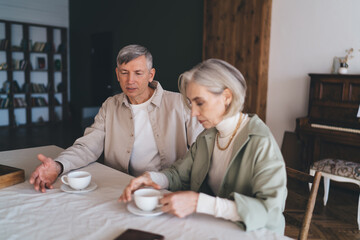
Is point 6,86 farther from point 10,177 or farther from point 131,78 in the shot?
point 10,177

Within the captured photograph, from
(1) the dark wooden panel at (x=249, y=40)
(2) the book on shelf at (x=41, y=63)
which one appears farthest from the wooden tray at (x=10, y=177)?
(2) the book on shelf at (x=41, y=63)

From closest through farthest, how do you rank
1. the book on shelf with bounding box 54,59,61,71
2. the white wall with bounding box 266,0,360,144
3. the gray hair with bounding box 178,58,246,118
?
the gray hair with bounding box 178,58,246,118 → the white wall with bounding box 266,0,360,144 → the book on shelf with bounding box 54,59,61,71

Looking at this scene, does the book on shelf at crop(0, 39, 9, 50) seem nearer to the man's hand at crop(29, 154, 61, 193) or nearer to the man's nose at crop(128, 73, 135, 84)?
the man's nose at crop(128, 73, 135, 84)

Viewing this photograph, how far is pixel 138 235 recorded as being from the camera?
0.94 meters

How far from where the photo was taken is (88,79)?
8.27 m

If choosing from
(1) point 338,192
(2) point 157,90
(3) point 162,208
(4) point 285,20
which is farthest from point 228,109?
(4) point 285,20

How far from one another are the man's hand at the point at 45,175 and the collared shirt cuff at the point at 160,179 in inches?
18.0

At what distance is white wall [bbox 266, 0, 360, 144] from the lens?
3.62 m

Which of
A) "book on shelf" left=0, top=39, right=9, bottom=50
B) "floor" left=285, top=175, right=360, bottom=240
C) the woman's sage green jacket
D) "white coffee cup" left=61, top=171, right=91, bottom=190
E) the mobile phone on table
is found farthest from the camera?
"book on shelf" left=0, top=39, right=9, bottom=50

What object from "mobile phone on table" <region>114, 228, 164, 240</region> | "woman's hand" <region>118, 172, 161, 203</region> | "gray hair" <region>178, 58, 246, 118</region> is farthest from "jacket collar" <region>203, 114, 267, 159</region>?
"mobile phone on table" <region>114, 228, 164, 240</region>

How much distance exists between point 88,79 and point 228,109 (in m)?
7.53

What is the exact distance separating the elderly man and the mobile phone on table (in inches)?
37.1

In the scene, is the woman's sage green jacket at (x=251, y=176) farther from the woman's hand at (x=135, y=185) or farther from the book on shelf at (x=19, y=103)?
the book on shelf at (x=19, y=103)

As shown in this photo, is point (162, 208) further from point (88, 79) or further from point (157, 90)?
point (88, 79)
